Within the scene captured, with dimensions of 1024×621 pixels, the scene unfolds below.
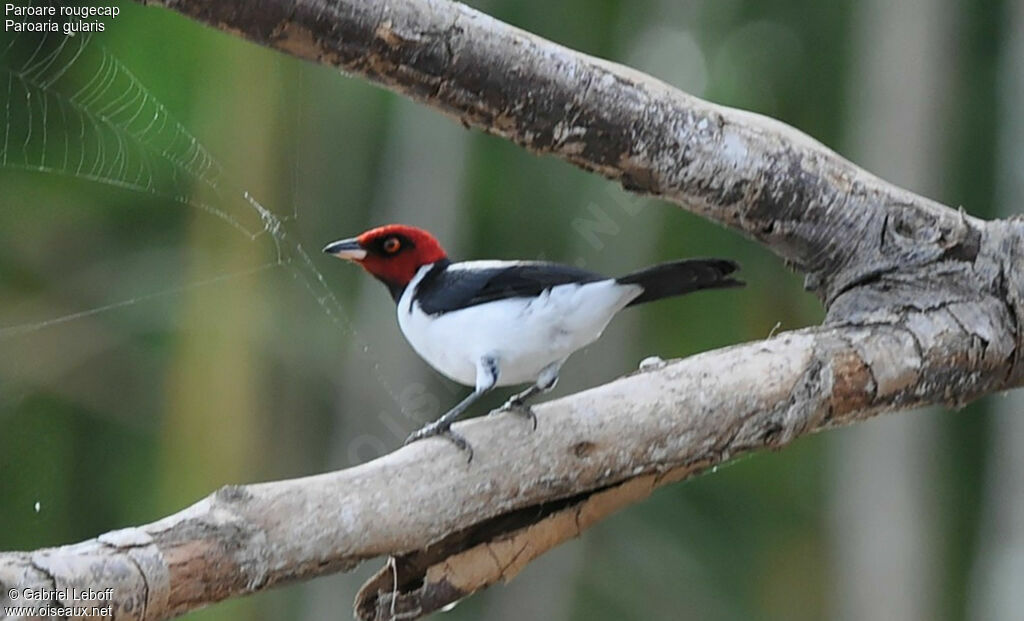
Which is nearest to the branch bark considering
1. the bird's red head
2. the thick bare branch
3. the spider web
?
the thick bare branch

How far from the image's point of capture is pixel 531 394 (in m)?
2.40

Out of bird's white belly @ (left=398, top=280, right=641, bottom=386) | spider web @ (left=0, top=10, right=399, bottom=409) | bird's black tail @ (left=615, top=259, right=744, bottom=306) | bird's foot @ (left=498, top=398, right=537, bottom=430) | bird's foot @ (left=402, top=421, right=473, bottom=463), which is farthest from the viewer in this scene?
spider web @ (left=0, top=10, right=399, bottom=409)

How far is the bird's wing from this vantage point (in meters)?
2.51

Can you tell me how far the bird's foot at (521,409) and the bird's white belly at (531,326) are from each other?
0.67ft

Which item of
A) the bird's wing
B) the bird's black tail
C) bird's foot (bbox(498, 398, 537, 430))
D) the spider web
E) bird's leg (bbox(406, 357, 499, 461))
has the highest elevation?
the bird's black tail

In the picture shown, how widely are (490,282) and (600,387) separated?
15.2 inches

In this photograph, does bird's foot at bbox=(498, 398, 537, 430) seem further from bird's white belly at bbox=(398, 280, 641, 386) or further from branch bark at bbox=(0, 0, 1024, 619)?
bird's white belly at bbox=(398, 280, 641, 386)

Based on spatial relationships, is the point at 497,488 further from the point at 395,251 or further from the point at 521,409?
the point at 395,251

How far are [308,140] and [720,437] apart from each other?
3520 mm

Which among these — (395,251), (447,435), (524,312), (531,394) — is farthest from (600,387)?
(395,251)

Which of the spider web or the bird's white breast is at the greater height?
the bird's white breast

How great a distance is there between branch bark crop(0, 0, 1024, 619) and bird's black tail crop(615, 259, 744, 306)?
144mm

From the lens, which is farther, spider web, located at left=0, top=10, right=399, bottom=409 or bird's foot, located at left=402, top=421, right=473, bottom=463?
spider web, located at left=0, top=10, right=399, bottom=409

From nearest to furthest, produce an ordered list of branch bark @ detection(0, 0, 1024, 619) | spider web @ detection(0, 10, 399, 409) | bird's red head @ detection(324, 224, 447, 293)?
branch bark @ detection(0, 0, 1024, 619)
bird's red head @ detection(324, 224, 447, 293)
spider web @ detection(0, 10, 399, 409)
